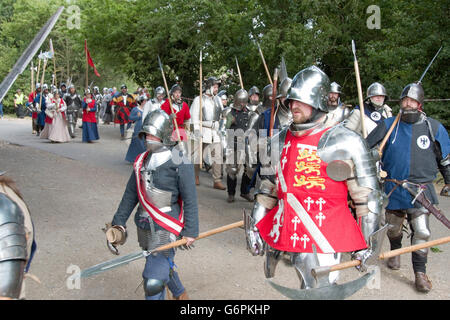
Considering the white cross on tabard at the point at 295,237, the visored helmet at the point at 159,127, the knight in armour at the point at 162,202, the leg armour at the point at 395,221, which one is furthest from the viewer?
the leg armour at the point at 395,221

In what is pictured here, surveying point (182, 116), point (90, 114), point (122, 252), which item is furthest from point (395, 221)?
point (90, 114)

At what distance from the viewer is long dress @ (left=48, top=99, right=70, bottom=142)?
16609mm

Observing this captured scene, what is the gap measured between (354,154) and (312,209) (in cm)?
44

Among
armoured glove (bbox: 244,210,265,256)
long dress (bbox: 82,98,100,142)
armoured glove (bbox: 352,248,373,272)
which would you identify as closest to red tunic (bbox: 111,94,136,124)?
long dress (bbox: 82,98,100,142)

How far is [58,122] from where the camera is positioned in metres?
16.7

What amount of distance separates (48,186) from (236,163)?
3.46 metres

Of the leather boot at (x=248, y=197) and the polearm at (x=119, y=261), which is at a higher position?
the polearm at (x=119, y=261)

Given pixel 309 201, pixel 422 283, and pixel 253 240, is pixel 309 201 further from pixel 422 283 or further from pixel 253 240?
pixel 422 283

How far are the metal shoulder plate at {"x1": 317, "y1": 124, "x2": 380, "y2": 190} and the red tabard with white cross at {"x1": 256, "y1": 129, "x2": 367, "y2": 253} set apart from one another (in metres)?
0.08

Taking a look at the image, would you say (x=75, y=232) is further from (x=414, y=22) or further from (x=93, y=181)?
(x=414, y=22)

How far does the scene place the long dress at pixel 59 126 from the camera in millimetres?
16609

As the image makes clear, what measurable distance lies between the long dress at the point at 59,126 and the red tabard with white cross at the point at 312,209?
47.4ft

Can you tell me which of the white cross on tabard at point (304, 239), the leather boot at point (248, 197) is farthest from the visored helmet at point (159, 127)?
the leather boot at point (248, 197)

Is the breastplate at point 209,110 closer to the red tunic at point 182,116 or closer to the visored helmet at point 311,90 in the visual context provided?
the red tunic at point 182,116
